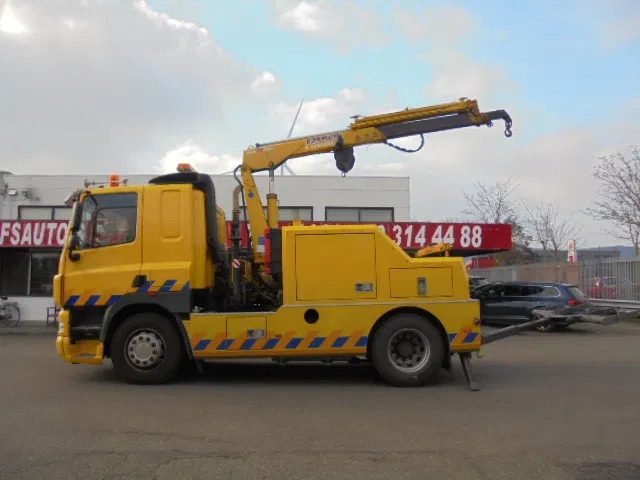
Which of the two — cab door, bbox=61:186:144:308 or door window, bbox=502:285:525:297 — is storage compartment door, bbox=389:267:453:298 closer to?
cab door, bbox=61:186:144:308

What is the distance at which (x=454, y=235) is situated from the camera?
1769 centimetres

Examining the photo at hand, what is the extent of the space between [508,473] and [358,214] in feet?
60.5

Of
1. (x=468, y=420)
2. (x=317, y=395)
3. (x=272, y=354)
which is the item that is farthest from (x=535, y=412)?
(x=272, y=354)

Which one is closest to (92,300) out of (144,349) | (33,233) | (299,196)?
(144,349)

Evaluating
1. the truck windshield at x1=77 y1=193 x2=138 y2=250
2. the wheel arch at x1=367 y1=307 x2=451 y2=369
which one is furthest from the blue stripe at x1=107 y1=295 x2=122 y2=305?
the wheel arch at x1=367 y1=307 x2=451 y2=369

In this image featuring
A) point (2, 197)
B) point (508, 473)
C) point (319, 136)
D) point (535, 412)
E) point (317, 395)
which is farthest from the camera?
point (2, 197)

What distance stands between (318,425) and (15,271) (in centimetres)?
1671

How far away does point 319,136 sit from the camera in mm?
10328

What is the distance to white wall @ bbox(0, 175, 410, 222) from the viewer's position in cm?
2261

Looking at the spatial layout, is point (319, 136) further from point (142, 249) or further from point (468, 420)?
point (468, 420)

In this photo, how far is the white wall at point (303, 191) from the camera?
2261 cm

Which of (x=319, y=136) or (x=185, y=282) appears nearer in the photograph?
(x=185, y=282)

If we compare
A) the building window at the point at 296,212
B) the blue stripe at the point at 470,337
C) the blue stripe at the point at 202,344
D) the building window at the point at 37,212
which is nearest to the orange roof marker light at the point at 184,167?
the blue stripe at the point at 202,344

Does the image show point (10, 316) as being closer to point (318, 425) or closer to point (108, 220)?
point (108, 220)
